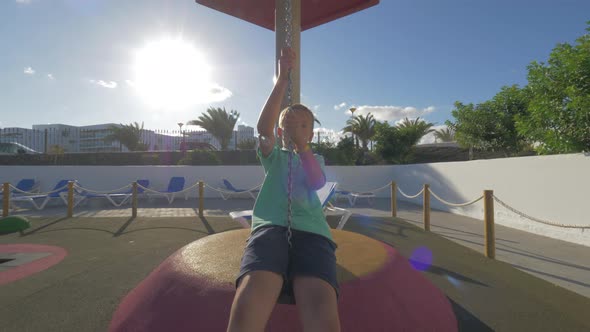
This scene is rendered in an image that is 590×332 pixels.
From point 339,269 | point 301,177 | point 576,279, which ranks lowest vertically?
point 576,279

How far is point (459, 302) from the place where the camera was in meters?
3.11

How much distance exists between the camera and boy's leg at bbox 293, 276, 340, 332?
52.9 inches

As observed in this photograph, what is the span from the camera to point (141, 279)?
3.78 metres

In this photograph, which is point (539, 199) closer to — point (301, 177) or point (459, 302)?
point (459, 302)

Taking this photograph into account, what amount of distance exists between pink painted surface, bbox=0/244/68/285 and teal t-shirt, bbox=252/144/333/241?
402cm

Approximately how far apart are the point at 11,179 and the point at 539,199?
1978 cm

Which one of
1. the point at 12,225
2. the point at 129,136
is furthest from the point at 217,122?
the point at 12,225

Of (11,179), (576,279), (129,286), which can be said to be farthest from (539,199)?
(11,179)

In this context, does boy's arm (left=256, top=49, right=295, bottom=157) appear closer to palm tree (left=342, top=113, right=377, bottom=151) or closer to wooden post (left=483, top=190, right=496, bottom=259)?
wooden post (left=483, top=190, right=496, bottom=259)

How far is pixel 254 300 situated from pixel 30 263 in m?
4.83

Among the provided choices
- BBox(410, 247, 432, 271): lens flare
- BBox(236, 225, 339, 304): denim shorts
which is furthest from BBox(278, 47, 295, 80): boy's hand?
BBox(410, 247, 432, 271): lens flare

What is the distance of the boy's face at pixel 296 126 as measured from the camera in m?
1.89

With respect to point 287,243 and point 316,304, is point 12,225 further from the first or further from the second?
point 316,304

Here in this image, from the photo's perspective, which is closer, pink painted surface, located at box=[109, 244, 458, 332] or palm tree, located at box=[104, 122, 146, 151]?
pink painted surface, located at box=[109, 244, 458, 332]
